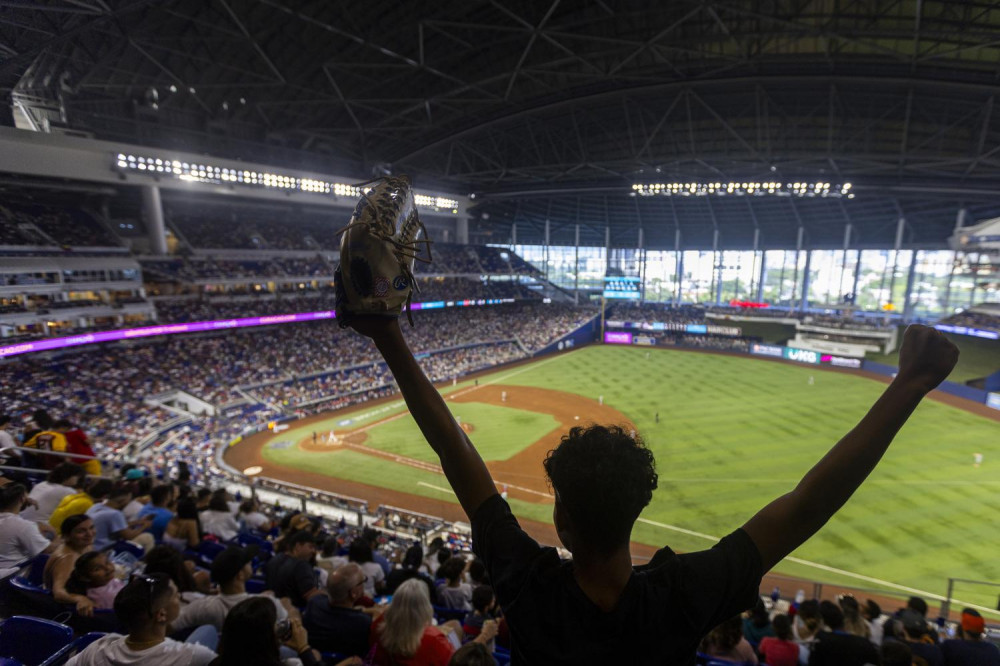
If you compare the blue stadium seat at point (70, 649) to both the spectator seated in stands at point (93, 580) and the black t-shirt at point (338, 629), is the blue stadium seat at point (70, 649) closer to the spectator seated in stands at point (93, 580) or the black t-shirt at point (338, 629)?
the spectator seated in stands at point (93, 580)

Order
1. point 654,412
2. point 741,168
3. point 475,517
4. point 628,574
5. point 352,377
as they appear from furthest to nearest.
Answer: point 741,168 → point 352,377 → point 654,412 → point 475,517 → point 628,574

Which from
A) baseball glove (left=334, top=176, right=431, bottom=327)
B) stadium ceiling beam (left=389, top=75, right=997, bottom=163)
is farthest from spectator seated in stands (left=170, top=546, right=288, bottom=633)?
stadium ceiling beam (left=389, top=75, right=997, bottom=163)

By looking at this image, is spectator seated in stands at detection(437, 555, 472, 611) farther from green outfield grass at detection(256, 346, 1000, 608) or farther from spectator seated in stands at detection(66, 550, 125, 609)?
green outfield grass at detection(256, 346, 1000, 608)

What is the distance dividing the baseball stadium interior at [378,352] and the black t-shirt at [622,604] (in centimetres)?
134

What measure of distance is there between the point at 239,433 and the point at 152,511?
24320 mm

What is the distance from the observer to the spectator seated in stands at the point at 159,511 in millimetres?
8102

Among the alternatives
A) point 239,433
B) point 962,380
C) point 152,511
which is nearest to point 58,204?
point 239,433

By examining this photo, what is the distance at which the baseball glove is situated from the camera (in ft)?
7.43

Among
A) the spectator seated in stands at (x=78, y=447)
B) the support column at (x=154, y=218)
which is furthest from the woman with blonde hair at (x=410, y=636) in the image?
the support column at (x=154, y=218)

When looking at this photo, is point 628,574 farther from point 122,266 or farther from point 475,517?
point 122,266

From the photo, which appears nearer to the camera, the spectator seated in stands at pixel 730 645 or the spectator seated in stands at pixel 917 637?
the spectator seated in stands at pixel 917 637

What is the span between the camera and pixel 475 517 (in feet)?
6.28

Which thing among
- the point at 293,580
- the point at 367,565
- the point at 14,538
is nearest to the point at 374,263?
the point at 293,580

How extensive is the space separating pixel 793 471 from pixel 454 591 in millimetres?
23571
